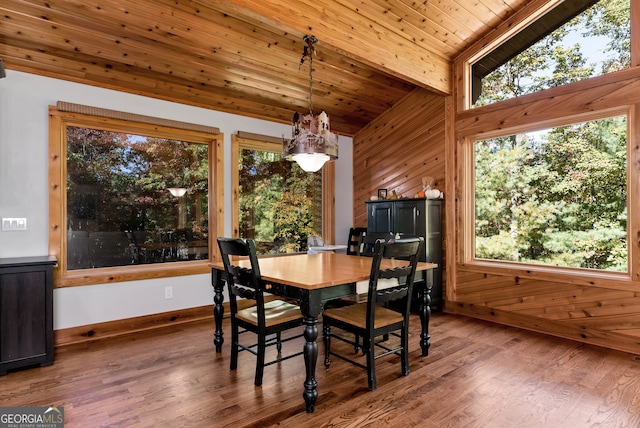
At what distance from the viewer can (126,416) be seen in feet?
6.95

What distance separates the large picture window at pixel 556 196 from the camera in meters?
3.31

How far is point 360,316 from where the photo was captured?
253 centimetres

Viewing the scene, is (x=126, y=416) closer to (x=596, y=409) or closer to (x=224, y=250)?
(x=224, y=250)

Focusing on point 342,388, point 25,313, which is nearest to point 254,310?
point 342,388

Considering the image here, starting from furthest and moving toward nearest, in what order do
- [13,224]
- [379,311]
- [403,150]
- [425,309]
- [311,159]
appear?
[403,150] < [13,224] < [425,309] < [311,159] < [379,311]

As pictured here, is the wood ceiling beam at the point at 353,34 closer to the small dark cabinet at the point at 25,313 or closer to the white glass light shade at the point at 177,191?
the white glass light shade at the point at 177,191

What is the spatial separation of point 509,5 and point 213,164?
3584mm

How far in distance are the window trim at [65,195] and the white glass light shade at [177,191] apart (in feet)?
0.97

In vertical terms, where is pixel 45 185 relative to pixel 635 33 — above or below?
below

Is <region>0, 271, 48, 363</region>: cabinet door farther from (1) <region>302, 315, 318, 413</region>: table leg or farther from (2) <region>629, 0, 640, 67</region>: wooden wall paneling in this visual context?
(2) <region>629, 0, 640, 67</region>: wooden wall paneling

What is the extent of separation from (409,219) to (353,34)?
212cm

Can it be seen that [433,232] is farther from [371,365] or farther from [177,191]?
[177,191]

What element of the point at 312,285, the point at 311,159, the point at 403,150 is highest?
the point at 403,150

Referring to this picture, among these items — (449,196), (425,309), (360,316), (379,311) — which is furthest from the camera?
(449,196)
